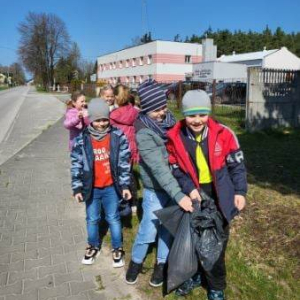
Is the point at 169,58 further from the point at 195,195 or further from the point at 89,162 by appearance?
the point at 195,195

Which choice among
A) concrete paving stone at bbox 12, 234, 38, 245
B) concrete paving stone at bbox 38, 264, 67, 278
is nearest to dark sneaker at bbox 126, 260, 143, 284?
concrete paving stone at bbox 38, 264, 67, 278

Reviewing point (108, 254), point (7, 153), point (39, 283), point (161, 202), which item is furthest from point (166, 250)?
point (7, 153)

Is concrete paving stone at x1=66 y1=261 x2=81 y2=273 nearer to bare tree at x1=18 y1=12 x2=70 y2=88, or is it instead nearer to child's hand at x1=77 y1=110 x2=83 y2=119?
child's hand at x1=77 y1=110 x2=83 y2=119

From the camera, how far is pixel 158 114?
313 cm

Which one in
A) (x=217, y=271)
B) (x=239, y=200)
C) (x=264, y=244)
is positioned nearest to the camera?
(x=239, y=200)

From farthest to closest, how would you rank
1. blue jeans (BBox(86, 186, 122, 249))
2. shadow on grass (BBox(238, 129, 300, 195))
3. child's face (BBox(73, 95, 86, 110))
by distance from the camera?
shadow on grass (BBox(238, 129, 300, 195)) → child's face (BBox(73, 95, 86, 110)) → blue jeans (BBox(86, 186, 122, 249))

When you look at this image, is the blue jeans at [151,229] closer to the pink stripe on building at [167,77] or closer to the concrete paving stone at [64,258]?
the concrete paving stone at [64,258]

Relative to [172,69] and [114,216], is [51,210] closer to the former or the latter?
[114,216]

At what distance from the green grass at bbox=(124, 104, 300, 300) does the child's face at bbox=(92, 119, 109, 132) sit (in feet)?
4.44

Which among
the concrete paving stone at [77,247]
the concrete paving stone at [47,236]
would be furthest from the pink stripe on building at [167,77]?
the concrete paving stone at [77,247]

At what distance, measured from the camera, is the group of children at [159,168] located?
285 centimetres

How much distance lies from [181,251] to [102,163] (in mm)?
1158

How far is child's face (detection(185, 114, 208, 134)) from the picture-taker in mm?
2783

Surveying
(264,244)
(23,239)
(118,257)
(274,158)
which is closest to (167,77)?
(274,158)
